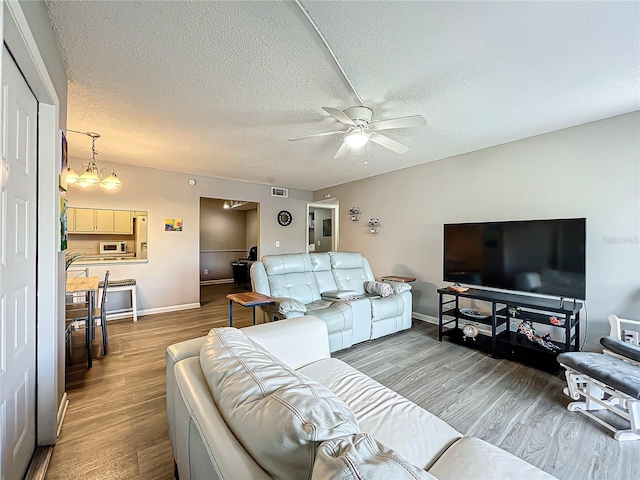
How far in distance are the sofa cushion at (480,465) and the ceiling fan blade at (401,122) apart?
1.98 m

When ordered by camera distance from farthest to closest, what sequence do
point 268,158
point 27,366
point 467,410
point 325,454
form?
1. point 268,158
2. point 467,410
3. point 27,366
4. point 325,454

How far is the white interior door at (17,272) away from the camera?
1188 mm

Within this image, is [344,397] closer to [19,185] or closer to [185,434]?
[185,434]

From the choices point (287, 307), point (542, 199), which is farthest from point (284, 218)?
point (542, 199)

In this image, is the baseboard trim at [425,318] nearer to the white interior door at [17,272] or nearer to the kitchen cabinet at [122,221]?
the white interior door at [17,272]

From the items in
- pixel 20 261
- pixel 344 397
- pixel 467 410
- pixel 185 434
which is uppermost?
pixel 20 261

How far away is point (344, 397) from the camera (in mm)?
1461

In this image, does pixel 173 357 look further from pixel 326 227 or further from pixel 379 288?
pixel 326 227

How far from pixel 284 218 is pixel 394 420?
5181 mm

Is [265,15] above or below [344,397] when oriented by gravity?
above

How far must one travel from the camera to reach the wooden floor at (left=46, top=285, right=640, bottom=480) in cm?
160

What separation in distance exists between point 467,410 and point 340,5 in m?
2.76

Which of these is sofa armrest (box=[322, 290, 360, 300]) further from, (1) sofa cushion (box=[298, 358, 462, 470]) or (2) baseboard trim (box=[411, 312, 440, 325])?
(1) sofa cushion (box=[298, 358, 462, 470])

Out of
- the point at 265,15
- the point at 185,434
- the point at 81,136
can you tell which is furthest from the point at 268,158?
the point at 185,434
